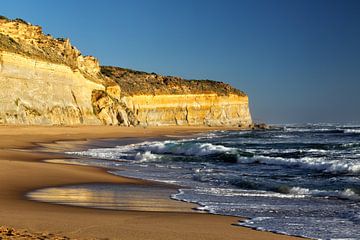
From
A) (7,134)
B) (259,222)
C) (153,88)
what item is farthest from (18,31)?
(259,222)

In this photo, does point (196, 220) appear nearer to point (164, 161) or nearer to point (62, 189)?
point (62, 189)

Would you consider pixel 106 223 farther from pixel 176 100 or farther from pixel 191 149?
pixel 176 100

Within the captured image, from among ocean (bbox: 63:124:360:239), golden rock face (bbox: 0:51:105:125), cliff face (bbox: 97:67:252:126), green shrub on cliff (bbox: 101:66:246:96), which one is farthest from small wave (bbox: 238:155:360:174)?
green shrub on cliff (bbox: 101:66:246:96)

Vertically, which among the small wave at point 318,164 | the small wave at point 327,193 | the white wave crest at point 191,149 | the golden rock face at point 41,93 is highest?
the golden rock face at point 41,93

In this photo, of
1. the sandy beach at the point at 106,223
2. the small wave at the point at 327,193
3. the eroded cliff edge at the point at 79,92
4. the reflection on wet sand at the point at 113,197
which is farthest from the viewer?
the eroded cliff edge at the point at 79,92

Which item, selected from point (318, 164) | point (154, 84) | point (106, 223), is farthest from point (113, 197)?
point (154, 84)

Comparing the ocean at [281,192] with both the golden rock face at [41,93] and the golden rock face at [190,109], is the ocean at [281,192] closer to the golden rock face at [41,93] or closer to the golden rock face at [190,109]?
the golden rock face at [41,93]

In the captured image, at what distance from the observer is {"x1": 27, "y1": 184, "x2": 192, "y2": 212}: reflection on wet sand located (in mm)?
8102

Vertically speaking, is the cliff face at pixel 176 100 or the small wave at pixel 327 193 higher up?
the cliff face at pixel 176 100

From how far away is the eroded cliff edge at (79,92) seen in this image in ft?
138

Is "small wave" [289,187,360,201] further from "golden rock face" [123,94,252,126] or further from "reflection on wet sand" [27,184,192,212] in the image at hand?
"golden rock face" [123,94,252,126]

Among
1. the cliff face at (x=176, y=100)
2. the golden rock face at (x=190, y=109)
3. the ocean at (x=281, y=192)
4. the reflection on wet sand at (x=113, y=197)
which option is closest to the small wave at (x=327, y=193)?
the ocean at (x=281, y=192)

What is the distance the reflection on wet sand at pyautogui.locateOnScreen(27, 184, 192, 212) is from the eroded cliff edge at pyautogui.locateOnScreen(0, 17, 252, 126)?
32.0 meters

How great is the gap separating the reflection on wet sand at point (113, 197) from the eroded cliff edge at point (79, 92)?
3197 centimetres
